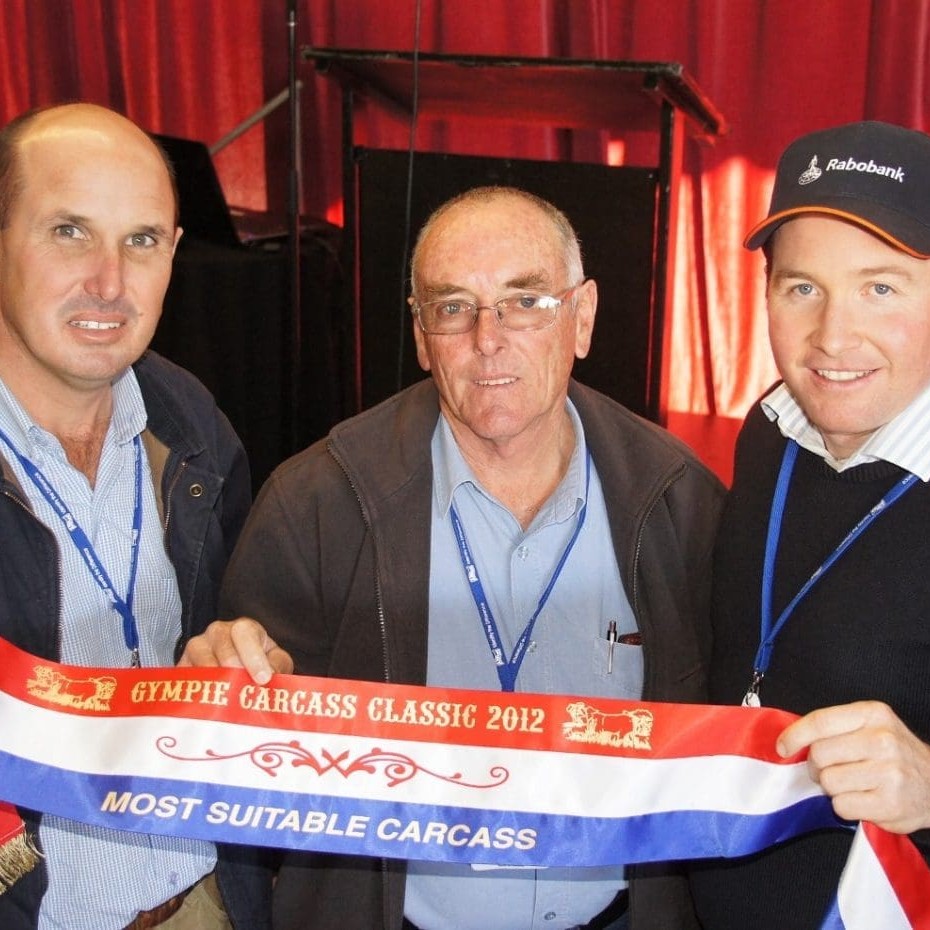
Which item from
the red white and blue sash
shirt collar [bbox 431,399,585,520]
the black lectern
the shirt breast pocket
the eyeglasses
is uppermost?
the black lectern

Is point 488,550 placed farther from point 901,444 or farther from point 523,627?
point 901,444

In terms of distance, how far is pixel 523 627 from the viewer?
211 cm

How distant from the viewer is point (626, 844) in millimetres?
1637

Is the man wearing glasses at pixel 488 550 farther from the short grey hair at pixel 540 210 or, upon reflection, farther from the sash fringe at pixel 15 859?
the sash fringe at pixel 15 859

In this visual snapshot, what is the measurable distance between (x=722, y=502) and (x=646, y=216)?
2048mm

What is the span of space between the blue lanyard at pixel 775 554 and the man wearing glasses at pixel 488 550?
10.7 inches

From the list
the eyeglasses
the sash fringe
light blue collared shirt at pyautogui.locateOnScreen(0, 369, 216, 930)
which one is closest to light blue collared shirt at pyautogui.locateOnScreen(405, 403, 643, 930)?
the eyeglasses

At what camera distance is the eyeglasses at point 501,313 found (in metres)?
2.17

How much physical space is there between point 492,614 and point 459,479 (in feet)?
0.88

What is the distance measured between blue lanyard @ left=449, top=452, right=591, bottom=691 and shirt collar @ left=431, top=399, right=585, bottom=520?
0.04 m

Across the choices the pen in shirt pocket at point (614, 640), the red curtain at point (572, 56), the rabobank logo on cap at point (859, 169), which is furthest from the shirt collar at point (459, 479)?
the red curtain at point (572, 56)

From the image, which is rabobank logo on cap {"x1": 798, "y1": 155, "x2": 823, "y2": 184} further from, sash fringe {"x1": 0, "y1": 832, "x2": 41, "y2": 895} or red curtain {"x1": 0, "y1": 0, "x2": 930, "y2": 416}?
red curtain {"x1": 0, "y1": 0, "x2": 930, "y2": 416}

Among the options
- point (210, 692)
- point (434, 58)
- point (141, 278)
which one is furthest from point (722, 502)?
point (434, 58)

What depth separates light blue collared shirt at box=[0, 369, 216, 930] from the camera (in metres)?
1.93
